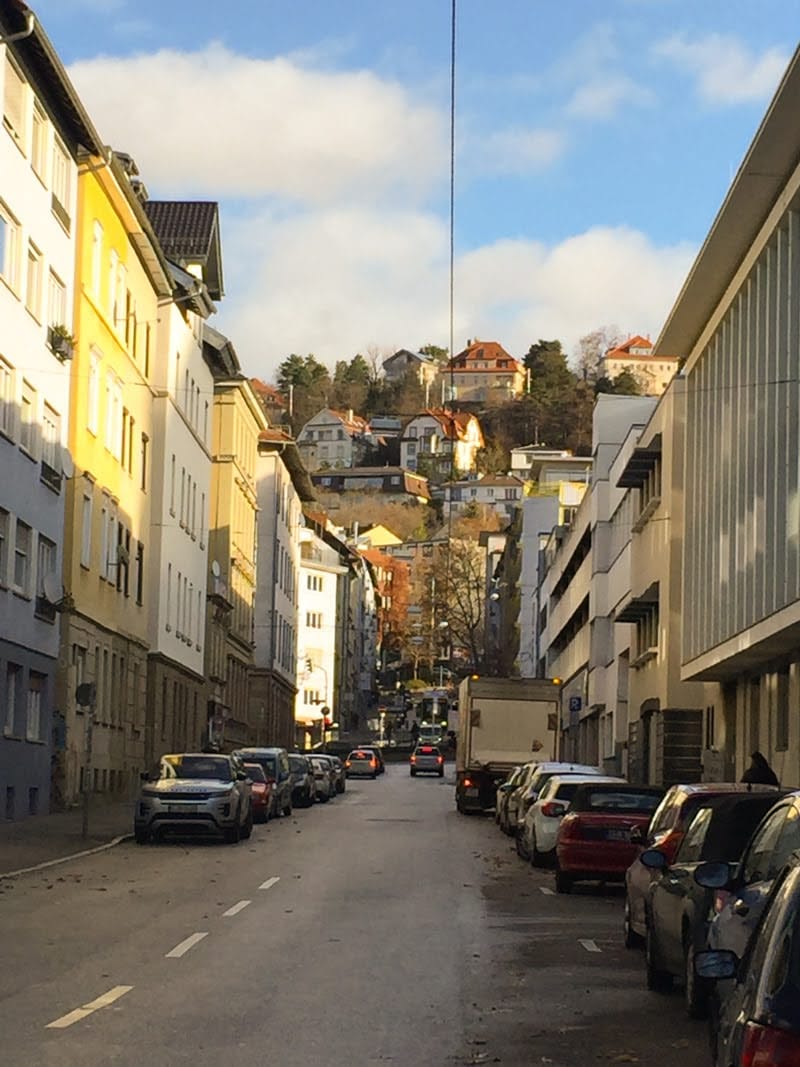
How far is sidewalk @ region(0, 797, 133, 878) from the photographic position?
1110 inches

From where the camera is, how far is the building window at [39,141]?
37.3m

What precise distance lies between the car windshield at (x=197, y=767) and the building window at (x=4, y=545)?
4.43m

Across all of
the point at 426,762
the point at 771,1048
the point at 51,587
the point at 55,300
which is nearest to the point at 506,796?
the point at 51,587

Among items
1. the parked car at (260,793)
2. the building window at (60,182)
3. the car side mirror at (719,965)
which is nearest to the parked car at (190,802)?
the parked car at (260,793)

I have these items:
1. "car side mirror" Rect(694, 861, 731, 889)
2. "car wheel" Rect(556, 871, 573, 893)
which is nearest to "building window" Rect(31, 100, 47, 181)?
"car wheel" Rect(556, 871, 573, 893)

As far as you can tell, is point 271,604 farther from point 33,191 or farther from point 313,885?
point 313,885

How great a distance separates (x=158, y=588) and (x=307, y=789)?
7.07 metres

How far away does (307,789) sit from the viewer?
55.6 m

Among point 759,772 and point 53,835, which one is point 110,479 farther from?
point 759,772

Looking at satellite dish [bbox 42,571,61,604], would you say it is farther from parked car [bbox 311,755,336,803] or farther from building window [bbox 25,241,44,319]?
parked car [bbox 311,755,336,803]

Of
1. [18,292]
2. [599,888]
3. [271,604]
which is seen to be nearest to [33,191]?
[18,292]

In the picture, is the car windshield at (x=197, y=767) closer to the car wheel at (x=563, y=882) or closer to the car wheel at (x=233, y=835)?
the car wheel at (x=233, y=835)

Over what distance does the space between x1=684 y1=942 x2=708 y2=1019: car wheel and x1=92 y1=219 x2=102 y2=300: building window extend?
33.5 m

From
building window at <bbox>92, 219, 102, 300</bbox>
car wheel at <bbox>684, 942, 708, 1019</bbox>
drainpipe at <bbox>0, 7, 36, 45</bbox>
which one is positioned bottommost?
car wheel at <bbox>684, 942, 708, 1019</bbox>
